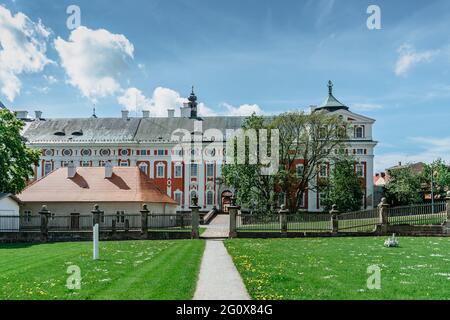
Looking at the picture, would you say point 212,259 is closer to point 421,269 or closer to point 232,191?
point 421,269

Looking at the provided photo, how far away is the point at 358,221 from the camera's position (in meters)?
30.6

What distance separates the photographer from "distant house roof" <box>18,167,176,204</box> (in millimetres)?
43156

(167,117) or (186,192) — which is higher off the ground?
(167,117)

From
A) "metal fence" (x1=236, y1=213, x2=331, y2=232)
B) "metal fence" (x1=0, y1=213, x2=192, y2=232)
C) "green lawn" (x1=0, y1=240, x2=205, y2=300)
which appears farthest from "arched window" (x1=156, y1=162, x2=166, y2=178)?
"green lawn" (x1=0, y1=240, x2=205, y2=300)

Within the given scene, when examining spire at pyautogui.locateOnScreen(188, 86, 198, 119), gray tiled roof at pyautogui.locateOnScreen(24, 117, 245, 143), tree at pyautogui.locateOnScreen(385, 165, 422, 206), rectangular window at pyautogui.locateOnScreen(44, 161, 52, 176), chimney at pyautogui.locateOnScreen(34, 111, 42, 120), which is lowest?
tree at pyautogui.locateOnScreen(385, 165, 422, 206)

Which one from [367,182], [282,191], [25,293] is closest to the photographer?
[25,293]

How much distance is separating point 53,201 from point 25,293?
113ft

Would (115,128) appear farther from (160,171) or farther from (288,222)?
(288,222)

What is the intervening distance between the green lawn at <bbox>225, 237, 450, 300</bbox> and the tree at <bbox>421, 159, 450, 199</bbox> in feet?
159

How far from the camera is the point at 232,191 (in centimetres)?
6412

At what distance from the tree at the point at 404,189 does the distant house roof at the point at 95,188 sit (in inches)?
1207

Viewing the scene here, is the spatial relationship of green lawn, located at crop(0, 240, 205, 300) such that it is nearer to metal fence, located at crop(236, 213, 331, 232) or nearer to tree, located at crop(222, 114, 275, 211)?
metal fence, located at crop(236, 213, 331, 232)
